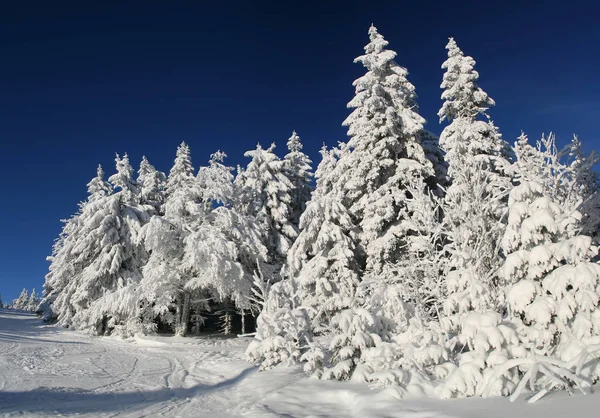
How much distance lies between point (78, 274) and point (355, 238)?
19278 mm

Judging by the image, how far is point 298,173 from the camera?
3103 centimetres

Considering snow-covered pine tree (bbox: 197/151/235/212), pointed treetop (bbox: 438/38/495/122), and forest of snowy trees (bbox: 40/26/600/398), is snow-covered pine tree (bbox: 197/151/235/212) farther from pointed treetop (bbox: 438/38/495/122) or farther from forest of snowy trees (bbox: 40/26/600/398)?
pointed treetop (bbox: 438/38/495/122)

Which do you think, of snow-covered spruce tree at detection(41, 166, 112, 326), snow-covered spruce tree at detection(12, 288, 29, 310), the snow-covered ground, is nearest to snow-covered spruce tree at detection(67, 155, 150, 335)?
snow-covered spruce tree at detection(41, 166, 112, 326)

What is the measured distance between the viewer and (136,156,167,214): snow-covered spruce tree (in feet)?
104

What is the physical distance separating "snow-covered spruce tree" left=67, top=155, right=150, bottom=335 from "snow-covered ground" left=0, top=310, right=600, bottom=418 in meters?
7.21

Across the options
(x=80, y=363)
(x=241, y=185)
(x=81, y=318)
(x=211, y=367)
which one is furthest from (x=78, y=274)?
(x=211, y=367)

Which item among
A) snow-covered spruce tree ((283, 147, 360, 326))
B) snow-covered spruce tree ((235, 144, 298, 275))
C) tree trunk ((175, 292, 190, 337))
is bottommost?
tree trunk ((175, 292, 190, 337))

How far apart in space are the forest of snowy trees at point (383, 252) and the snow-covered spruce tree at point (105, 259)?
0.38 feet

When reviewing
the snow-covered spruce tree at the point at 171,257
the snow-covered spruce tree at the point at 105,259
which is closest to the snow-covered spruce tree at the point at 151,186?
the snow-covered spruce tree at the point at 105,259

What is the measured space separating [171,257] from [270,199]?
7.56 meters

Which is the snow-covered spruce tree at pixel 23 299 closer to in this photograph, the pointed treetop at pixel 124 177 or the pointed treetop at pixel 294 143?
the pointed treetop at pixel 124 177

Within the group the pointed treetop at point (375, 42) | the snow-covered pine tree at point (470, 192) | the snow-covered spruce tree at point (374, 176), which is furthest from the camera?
the pointed treetop at point (375, 42)

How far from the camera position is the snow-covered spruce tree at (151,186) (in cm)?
3175

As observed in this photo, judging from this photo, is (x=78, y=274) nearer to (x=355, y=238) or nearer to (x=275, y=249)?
(x=275, y=249)
